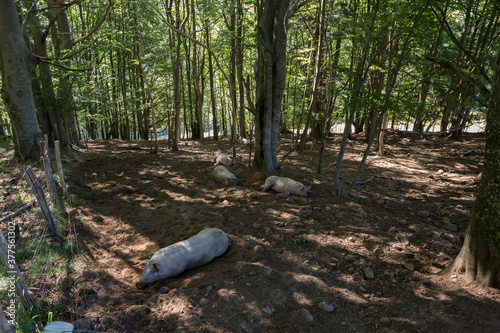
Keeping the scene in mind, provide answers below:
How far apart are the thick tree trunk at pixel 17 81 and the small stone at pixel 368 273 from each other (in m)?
8.46

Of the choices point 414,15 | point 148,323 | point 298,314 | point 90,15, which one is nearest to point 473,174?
point 414,15

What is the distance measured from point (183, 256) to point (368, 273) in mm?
2573

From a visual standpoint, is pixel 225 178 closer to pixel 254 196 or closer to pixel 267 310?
pixel 254 196

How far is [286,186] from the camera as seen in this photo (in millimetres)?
6961

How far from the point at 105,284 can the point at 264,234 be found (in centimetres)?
249

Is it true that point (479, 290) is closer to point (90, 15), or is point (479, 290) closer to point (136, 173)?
point (136, 173)

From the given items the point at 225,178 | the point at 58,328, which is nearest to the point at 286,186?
the point at 225,178

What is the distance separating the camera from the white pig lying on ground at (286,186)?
6.75m

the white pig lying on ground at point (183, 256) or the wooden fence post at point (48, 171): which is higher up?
the wooden fence post at point (48, 171)

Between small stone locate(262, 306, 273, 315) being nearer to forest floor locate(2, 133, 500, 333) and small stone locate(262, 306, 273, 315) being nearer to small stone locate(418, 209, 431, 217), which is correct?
forest floor locate(2, 133, 500, 333)

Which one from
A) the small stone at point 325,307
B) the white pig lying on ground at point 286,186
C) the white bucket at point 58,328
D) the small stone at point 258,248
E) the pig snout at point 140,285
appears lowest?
the pig snout at point 140,285

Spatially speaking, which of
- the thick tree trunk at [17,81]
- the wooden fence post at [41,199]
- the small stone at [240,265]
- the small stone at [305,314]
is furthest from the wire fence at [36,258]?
the thick tree trunk at [17,81]

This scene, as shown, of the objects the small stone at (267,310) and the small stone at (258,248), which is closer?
the small stone at (267,310)

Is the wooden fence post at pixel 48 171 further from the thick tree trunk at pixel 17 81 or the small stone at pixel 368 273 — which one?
the small stone at pixel 368 273
